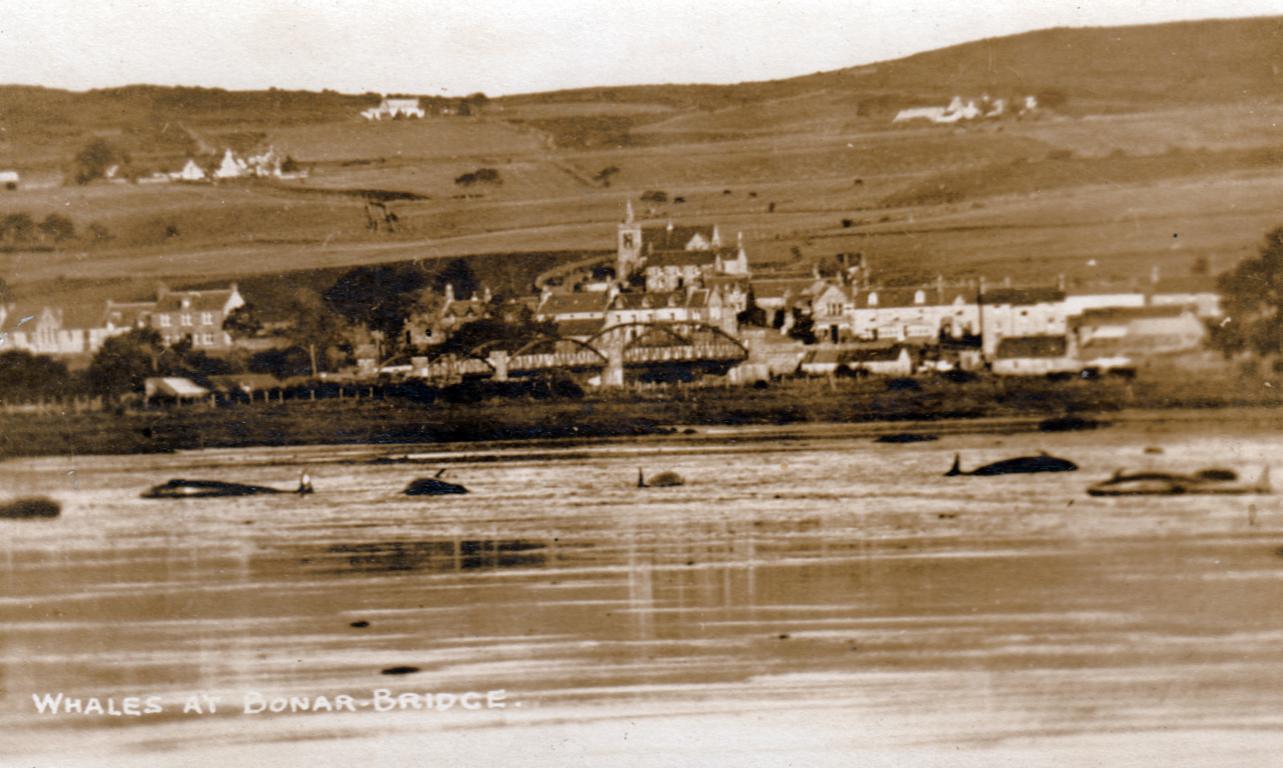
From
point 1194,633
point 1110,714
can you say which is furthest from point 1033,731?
point 1194,633

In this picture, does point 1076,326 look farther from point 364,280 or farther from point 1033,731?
point 364,280

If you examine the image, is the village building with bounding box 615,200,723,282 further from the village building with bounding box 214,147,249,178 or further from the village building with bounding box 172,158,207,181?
the village building with bounding box 172,158,207,181

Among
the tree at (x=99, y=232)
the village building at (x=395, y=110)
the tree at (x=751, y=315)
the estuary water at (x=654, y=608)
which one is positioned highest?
the village building at (x=395, y=110)

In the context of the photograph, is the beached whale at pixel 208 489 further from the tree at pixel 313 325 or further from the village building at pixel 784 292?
→ the village building at pixel 784 292

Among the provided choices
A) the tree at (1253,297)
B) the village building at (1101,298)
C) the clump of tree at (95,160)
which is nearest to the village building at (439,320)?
the clump of tree at (95,160)

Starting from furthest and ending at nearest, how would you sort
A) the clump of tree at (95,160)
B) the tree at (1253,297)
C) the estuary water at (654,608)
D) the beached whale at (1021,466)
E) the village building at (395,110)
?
the clump of tree at (95,160) → the village building at (395,110) → the beached whale at (1021,466) → the tree at (1253,297) → the estuary water at (654,608)

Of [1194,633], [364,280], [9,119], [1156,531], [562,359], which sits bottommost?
[1194,633]

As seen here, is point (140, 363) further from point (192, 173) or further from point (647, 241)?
point (647, 241)
